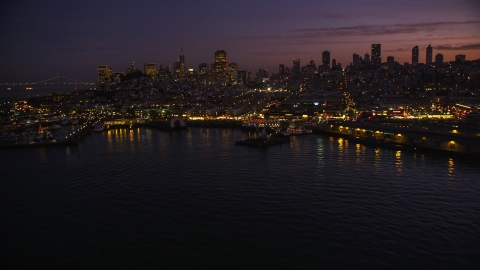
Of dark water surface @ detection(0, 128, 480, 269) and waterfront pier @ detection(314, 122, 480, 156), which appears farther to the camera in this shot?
Result: waterfront pier @ detection(314, 122, 480, 156)

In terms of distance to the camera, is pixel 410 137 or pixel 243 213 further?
pixel 410 137

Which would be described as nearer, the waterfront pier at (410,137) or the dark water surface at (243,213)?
the dark water surface at (243,213)

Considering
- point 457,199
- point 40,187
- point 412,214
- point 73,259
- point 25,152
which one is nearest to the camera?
point 73,259

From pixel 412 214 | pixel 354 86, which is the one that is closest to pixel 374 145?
pixel 412 214

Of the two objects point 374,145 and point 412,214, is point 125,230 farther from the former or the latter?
point 374,145

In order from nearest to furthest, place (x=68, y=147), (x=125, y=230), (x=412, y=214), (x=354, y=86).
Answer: (x=125, y=230), (x=412, y=214), (x=68, y=147), (x=354, y=86)

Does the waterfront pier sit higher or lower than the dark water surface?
higher

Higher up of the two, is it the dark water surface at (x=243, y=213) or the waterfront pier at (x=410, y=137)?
the waterfront pier at (x=410, y=137)

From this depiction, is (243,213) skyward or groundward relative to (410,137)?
groundward
